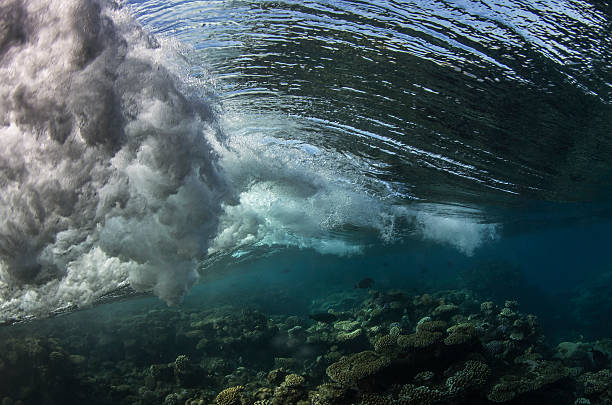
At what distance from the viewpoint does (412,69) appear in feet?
25.5

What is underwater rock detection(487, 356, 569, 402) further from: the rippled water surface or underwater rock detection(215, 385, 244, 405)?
the rippled water surface

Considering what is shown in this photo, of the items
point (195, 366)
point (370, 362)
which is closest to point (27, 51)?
point (370, 362)

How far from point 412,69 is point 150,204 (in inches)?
297

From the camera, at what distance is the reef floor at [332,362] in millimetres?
7773

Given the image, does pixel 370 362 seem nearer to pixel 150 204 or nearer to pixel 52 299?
pixel 150 204

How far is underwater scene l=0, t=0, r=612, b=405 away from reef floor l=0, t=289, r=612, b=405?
8 cm

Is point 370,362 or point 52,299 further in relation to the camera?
point 52,299

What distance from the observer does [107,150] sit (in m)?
6.25

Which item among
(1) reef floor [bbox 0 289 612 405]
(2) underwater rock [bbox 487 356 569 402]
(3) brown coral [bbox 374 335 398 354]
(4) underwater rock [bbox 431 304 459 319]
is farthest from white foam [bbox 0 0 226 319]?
(4) underwater rock [bbox 431 304 459 319]

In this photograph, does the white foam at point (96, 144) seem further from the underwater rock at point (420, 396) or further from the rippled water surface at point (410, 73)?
the underwater rock at point (420, 396)

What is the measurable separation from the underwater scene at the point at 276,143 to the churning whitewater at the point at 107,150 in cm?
4

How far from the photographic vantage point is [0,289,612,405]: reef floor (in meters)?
7.77

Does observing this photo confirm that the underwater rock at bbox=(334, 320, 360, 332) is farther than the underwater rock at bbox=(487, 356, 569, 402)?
Yes

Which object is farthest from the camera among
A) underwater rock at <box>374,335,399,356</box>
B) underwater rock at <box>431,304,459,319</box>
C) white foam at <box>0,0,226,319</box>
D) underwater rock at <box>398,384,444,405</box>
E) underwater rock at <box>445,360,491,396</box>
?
underwater rock at <box>431,304,459,319</box>
